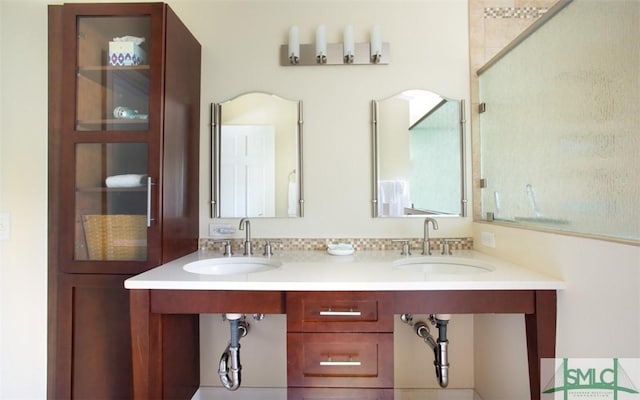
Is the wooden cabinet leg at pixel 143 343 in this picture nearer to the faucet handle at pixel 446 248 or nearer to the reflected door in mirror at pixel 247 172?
the reflected door in mirror at pixel 247 172

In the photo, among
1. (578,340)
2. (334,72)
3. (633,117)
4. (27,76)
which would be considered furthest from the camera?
(334,72)

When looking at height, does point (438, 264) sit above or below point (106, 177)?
below

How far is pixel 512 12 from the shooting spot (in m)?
1.67

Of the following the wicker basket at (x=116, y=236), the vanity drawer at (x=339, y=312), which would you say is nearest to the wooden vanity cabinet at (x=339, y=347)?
the vanity drawer at (x=339, y=312)

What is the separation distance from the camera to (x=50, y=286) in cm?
140

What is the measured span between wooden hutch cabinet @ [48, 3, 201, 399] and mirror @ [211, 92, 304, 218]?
0.92 feet

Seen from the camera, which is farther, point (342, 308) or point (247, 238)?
point (247, 238)

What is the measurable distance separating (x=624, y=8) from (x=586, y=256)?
77 centimetres

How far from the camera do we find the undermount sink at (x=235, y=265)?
1450mm

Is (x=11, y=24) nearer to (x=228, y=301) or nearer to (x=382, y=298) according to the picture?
(x=228, y=301)

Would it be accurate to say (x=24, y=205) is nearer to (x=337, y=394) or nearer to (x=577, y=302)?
(x=337, y=394)

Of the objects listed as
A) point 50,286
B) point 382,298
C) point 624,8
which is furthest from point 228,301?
point 624,8

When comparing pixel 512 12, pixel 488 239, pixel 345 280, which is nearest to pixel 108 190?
pixel 345 280

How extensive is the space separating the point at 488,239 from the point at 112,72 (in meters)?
2.04
